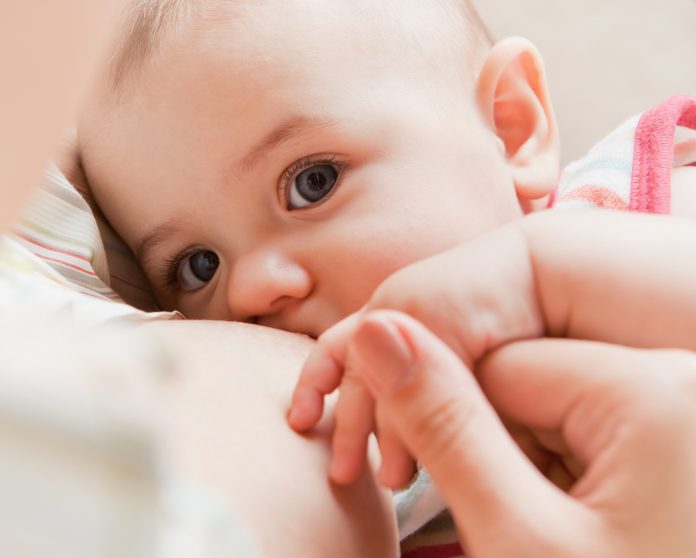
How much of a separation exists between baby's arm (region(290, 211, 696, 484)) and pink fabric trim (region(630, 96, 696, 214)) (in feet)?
1.34

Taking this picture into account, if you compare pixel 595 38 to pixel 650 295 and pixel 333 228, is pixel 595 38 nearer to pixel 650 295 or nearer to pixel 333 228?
pixel 333 228

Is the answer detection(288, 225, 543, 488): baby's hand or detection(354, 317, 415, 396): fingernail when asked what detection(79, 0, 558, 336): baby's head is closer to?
detection(288, 225, 543, 488): baby's hand

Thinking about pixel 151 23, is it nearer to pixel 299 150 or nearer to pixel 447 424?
pixel 299 150

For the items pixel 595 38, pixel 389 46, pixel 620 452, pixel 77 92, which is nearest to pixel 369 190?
pixel 389 46

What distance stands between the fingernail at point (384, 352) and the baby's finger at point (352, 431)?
0.10 m

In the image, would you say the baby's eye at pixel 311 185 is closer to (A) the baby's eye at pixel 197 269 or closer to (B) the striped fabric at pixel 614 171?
(A) the baby's eye at pixel 197 269

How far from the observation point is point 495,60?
0.94 m

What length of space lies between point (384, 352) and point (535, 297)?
18 centimetres

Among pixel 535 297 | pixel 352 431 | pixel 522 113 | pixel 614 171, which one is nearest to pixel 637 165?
pixel 614 171

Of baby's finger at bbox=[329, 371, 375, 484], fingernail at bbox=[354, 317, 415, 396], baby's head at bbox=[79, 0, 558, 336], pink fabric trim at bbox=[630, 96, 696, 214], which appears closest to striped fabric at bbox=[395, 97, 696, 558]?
pink fabric trim at bbox=[630, 96, 696, 214]

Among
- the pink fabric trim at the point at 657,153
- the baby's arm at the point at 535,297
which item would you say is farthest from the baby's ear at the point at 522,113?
the baby's arm at the point at 535,297

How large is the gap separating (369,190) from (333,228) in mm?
54

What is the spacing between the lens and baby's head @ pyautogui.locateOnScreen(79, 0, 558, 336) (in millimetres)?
784

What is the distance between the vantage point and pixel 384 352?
0.41 metres
